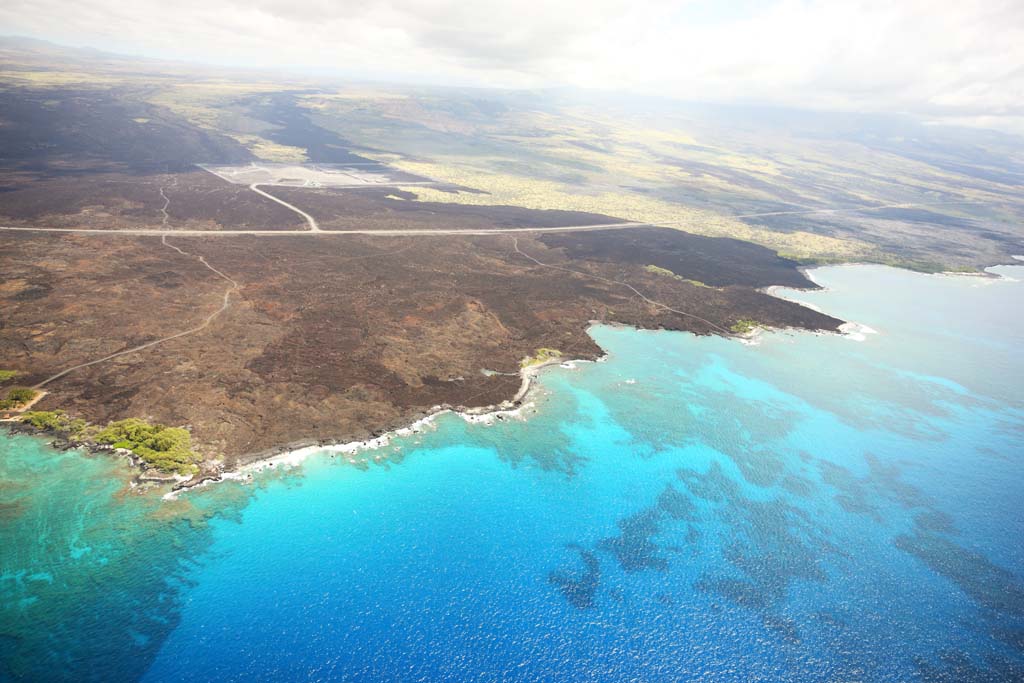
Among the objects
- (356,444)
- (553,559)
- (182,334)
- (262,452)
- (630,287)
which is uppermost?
(630,287)

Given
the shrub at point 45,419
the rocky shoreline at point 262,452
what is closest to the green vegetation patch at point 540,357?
the rocky shoreline at point 262,452

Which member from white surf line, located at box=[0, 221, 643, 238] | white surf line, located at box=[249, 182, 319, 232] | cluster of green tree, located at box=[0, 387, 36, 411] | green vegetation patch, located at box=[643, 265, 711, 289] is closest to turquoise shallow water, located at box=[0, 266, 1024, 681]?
cluster of green tree, located at box=[0, 387, 36, 411]

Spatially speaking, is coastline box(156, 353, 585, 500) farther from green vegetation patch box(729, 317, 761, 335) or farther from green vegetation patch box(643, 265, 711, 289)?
green vegetation patch box(643, 265, 711, 289)

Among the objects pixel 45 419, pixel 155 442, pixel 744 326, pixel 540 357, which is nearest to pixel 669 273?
pixel 744 326

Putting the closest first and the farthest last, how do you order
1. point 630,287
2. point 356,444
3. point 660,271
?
point 356,444 → point 630,287 → point 660,271

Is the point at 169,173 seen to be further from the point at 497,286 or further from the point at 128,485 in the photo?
the point at 128,485

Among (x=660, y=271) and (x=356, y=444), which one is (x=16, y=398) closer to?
(x=356, y=444)

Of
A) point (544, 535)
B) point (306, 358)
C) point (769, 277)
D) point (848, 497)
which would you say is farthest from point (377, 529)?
point (769, 277)
